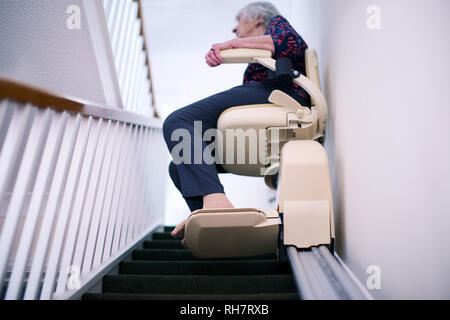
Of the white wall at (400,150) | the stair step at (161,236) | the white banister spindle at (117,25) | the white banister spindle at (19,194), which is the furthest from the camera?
the stair step at (161,236)

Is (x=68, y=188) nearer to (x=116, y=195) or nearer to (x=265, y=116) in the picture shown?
(x=116, y=195)

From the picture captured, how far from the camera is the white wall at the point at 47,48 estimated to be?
3.63ft

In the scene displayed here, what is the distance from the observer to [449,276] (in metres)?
0.59

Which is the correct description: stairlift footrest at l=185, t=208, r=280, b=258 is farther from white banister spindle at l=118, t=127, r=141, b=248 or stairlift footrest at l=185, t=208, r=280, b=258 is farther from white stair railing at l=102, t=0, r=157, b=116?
white stair railing at l=102, t=0, r=157, b=116

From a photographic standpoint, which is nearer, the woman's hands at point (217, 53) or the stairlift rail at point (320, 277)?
the stairlift rail at point (320, 277)

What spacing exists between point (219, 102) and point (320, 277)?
736 millimetres

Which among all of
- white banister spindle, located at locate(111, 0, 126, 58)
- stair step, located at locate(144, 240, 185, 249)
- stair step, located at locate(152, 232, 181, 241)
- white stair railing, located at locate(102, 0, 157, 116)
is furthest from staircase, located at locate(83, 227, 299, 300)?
white banister spindle, located at locate(111, 0, 126, 58)

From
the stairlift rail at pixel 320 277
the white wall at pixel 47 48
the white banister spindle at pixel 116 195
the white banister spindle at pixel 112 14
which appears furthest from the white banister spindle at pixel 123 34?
the stairlift rail at pixel 320 277

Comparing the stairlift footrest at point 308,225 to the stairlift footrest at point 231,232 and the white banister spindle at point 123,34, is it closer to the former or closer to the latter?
the stairlift footrest at point 231,232

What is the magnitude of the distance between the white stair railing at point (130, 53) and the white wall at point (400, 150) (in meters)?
1.28

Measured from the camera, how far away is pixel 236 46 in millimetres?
1085

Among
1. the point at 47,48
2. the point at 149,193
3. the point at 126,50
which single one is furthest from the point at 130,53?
the point at 149,193
